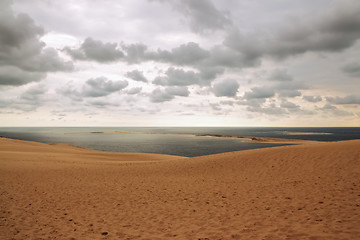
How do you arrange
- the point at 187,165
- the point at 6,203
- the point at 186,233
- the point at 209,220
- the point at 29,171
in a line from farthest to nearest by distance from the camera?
the point at 187,165 → the point at 29,171 → the point at 6,203 → the point at 209,220 → the point at 186,233

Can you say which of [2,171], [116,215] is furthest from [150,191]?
[2,171]

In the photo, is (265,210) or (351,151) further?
(351,151)

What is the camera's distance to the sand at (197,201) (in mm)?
7012

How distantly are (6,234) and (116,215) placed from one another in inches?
141

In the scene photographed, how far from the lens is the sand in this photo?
701 cm

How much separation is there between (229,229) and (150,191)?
20.7ft

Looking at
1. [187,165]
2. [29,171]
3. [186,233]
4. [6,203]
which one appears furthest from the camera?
[187,165]

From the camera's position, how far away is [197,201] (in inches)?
404

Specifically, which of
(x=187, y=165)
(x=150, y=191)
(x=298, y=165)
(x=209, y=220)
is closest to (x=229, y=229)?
(x=209, y=220)

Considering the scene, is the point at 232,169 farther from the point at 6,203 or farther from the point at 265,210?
the point at 6,203

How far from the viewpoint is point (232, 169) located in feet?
57.3

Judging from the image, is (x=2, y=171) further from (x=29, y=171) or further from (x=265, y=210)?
(x=265, y=210)

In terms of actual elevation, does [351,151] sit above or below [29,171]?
above

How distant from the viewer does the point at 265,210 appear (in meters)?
8.52
